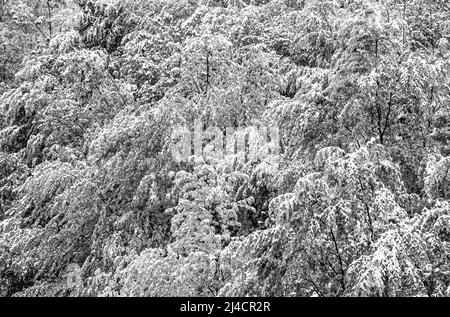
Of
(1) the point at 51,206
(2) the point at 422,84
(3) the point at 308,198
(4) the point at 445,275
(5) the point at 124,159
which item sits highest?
(2) the point at 422,84

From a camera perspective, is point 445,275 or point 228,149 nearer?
point 445,275

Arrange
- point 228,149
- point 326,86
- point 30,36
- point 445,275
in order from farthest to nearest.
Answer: point 30,36
point 228,149
point 326,86
point 445,275

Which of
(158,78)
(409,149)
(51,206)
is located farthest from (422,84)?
(51,206)

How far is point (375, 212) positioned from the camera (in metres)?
4.99

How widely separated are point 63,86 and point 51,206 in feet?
6.64

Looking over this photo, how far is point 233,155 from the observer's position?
6711 millimetres

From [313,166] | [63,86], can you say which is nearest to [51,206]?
[63,86]

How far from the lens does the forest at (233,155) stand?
5.07 m

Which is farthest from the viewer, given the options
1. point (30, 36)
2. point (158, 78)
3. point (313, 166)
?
point (30, 36)

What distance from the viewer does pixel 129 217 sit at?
23.2 ft

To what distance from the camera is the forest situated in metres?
5.07

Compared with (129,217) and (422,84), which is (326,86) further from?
(129,217)

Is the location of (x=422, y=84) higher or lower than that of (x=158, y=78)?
higher
